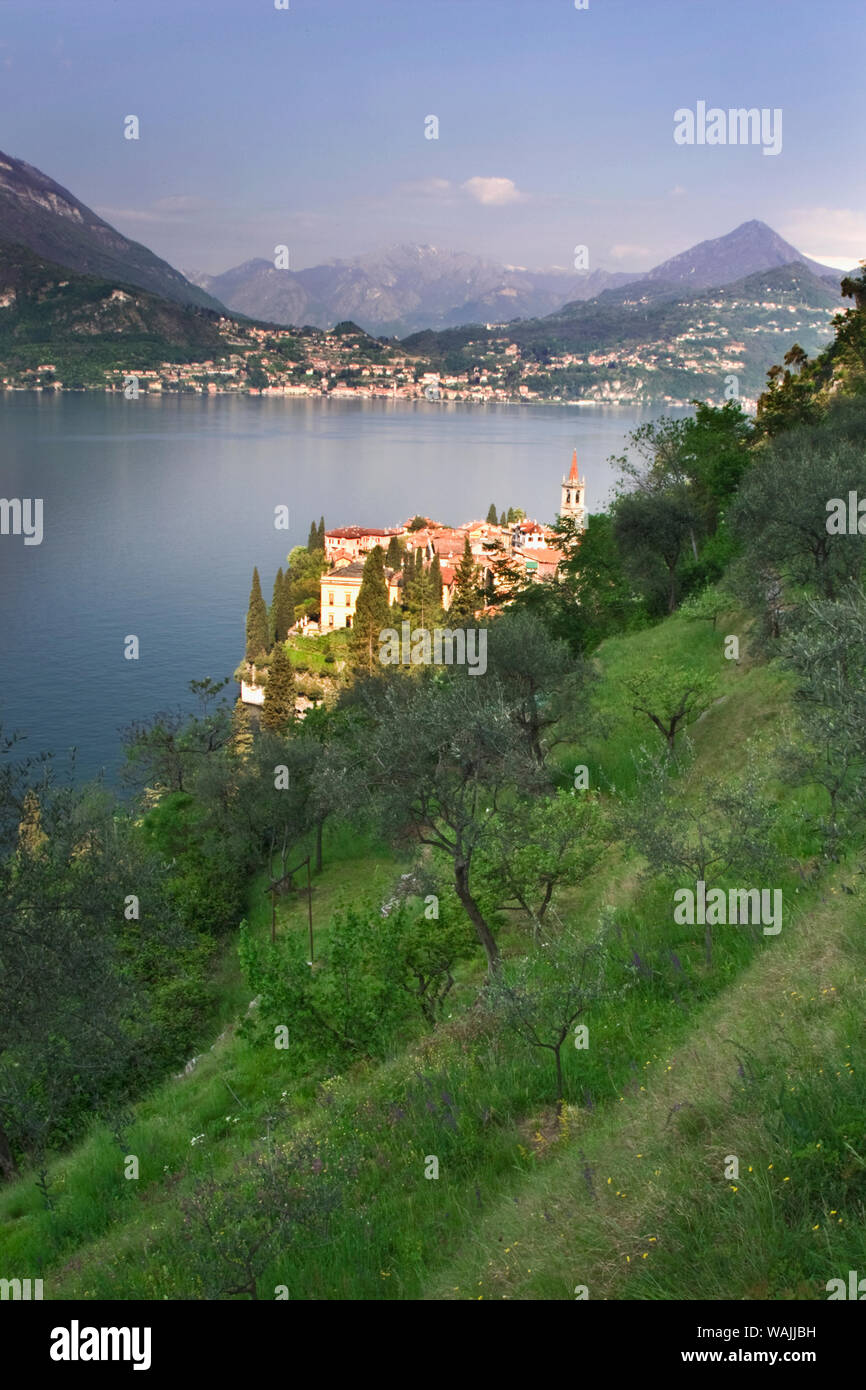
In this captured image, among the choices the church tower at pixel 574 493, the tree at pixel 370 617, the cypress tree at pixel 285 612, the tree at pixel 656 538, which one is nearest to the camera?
the tree at pixel 656 538

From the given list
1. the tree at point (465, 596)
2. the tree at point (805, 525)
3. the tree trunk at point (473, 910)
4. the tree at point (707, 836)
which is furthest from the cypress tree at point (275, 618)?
the tree at point (707, 836)

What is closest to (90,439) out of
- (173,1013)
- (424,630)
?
(424,630)

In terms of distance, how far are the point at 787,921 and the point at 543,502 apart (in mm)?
112652

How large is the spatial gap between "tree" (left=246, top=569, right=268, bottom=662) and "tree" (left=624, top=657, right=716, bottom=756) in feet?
153

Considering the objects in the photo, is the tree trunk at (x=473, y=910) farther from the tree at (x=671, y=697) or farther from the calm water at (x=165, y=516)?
the calm water at (x=165, y=516)

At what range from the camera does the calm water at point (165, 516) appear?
5859 cm

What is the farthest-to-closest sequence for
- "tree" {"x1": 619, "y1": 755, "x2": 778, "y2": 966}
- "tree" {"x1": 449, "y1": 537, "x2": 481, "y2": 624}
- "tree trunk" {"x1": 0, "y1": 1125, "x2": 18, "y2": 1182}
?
"tree" {"x1": 449, "y1": 537, "x2": 481, "y2": 624} < "tree trunk" {"x1": 0, "y1": 1125, "x2": 18, "y2": 1182} < "tree" {"x1": 619, "y1": 755, "x2": 778, "y2": 966}

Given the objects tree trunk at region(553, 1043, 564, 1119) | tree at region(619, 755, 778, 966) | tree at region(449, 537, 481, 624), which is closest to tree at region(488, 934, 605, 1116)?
tree trunk at region(553, 1043, 564, 1119)

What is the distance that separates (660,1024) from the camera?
8.16m

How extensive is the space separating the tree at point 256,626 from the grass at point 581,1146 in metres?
52.8

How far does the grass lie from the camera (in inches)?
173

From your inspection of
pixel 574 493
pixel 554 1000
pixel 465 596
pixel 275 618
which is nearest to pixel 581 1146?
pixel 554 1000

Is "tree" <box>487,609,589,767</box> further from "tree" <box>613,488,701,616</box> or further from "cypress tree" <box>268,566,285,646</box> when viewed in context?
"cypress tree" <box>268,566,285,646</box>

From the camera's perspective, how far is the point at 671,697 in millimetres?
20094
